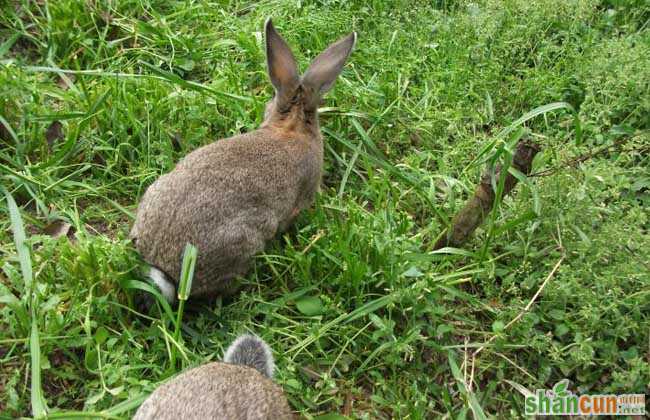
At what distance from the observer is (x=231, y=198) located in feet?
12.4

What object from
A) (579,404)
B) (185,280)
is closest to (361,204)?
(185,280)

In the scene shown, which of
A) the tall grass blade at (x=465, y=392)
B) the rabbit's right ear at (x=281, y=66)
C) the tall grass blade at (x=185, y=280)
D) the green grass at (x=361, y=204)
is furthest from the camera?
the rabbit's right ear at (x=281, y=66)

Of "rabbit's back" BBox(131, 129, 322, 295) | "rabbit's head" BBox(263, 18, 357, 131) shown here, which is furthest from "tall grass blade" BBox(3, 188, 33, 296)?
"rabbit's head" BBox(263, 18, 357, 131)

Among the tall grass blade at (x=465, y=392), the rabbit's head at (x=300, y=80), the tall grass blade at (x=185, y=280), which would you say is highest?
the rabbit's head at (x=300, y=80)

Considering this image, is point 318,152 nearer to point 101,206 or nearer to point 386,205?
point 386,205

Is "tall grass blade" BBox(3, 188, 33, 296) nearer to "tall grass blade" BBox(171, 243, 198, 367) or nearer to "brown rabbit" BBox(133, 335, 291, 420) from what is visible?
"tall grass blade" BBox(171, 243, 198, 367)

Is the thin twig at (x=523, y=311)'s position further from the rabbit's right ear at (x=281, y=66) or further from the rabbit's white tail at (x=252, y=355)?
the rabbit's right ear at (x=281, y=66)

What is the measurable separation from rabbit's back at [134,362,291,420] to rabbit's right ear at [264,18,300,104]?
2.09 metres

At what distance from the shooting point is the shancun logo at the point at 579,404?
341 cm

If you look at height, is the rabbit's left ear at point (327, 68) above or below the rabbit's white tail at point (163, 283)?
above

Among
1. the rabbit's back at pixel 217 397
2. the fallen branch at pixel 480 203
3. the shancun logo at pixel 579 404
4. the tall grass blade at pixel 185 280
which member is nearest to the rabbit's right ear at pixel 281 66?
the fallen branch at pixel 480 203

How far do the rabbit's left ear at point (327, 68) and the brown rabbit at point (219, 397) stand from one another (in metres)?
2.05

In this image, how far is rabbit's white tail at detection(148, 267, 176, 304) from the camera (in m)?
3.65

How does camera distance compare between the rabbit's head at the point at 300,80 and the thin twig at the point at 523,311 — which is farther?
the rabbit's head at the point at 300,80
